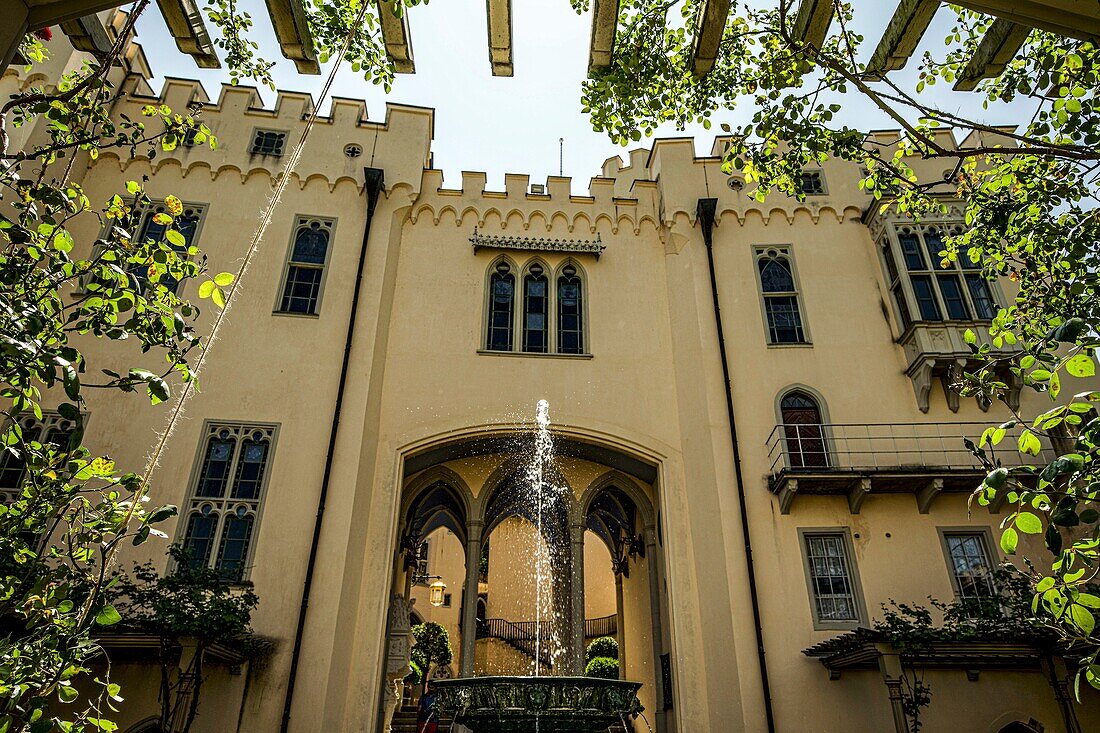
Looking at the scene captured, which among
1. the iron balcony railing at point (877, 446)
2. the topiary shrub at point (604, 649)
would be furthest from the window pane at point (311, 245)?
the topiary shrub at point (604, 649)

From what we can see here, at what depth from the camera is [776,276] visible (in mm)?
14852

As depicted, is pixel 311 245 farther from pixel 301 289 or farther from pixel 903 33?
pixel 903 33

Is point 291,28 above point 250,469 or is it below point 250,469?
below

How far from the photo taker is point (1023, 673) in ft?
35.4

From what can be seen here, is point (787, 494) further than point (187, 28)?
Yes

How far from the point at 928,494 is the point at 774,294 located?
4.89 meters

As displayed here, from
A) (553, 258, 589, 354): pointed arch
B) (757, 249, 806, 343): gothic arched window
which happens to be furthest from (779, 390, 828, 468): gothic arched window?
(553, 258, 589, 354): pointed arch

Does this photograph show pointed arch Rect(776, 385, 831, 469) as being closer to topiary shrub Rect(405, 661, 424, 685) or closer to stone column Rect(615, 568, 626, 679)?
stone column Rect(615, 568, 626, 679)

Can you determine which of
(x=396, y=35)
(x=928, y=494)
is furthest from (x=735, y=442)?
(x=396, y=35)

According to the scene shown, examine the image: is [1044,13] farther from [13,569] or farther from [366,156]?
[366,156]

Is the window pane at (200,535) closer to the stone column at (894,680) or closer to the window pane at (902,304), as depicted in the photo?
the stone column at (894,680)

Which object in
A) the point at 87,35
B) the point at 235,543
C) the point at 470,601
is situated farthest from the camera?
the point at 470,601

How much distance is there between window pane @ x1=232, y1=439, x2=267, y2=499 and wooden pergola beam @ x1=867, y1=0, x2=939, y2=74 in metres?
11.4

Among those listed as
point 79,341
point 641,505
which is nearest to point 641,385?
point 641,505
